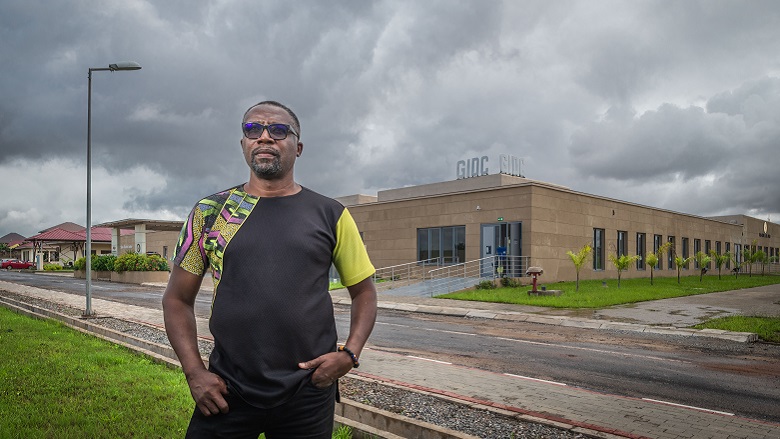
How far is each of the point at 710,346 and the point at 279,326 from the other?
12879 millimetres

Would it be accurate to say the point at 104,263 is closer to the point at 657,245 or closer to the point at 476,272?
the point at 476,272

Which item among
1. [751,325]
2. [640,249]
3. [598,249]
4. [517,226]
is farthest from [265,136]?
[640,249]

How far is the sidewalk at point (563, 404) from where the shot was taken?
19.3 ft

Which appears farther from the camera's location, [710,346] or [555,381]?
[710,346]

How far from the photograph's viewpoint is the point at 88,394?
6.23 metres

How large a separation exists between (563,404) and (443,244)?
2629 cm

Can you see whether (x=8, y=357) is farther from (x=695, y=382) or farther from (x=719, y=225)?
(x=719, y=225)

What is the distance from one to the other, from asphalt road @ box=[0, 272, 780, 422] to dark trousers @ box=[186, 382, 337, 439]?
6324 millimetres

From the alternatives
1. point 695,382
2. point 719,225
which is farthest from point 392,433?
point 719,225

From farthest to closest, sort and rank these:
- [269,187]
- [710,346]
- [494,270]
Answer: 1. [494,270]
2. [710,346]
3. [269,187]

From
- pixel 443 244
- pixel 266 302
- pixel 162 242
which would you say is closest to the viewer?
pixel 266 302

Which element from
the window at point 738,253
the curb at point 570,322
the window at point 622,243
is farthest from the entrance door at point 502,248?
the window at point 738,253

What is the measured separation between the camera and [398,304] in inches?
858

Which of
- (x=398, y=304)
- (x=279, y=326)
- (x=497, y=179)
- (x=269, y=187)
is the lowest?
(x=398, y=304)
